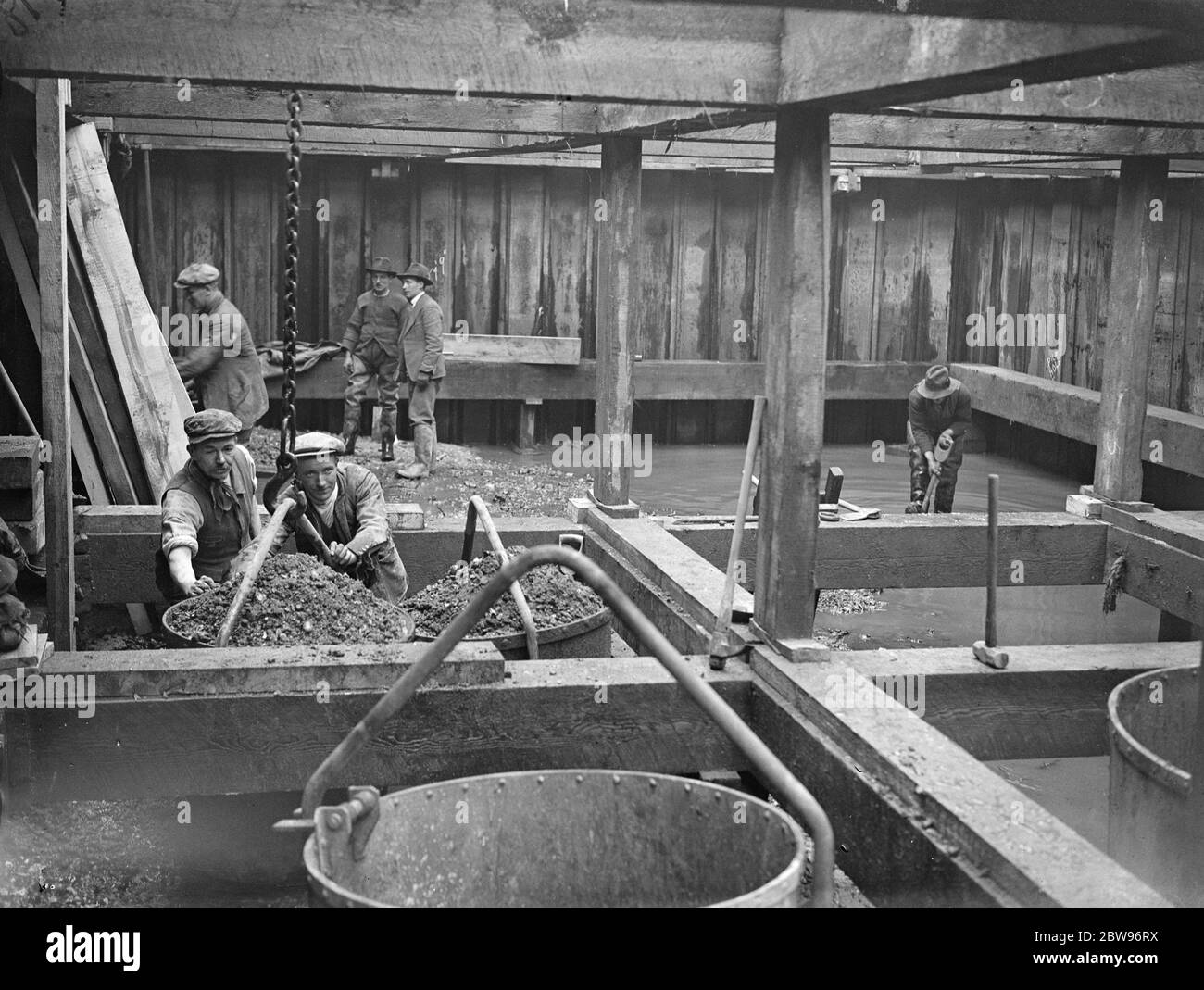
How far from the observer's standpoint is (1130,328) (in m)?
8.20

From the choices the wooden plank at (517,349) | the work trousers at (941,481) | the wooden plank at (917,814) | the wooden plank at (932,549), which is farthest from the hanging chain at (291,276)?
the wooden plank at (517,349)

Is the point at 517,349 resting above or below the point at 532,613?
above

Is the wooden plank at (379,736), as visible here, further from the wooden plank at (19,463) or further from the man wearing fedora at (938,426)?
the man wearing fedora at (938,426)

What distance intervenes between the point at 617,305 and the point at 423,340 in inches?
249

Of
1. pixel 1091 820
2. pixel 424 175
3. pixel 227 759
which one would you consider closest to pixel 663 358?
pixel 424 175

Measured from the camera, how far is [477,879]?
11.6 feet

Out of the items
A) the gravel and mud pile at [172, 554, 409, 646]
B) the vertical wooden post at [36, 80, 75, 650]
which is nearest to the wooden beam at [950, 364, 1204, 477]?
the gravel and mud pile at [172, 554, 409, 646]

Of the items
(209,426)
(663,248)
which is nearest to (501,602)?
(209,426)

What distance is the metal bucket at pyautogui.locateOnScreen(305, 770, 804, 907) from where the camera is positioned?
11.1 feet

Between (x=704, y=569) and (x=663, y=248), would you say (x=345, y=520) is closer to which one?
(x=704, y=569)

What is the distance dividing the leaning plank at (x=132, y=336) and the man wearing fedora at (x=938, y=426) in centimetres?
616
